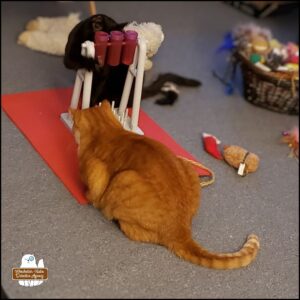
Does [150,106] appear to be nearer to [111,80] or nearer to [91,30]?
[111,80]

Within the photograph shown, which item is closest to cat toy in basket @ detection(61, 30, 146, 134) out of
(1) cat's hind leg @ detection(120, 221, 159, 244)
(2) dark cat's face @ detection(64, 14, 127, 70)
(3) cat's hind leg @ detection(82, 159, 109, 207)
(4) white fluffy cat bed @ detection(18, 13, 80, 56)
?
(2) dark cat's face @ detection(64, 14, 127, 70)

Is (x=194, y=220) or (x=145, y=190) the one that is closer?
(x=145, y=190)

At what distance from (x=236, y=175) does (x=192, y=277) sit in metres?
0.48

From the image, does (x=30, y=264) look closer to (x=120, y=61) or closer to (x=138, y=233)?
(x=138, y=233)

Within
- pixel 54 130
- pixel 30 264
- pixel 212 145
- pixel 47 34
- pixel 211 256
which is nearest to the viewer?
pixel 30 264

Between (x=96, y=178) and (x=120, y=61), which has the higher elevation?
(x=120, y=61)

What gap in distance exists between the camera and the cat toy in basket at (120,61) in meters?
1.14

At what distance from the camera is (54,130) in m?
1.39

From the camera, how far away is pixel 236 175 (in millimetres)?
1405

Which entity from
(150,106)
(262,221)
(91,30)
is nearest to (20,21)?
(150,106)

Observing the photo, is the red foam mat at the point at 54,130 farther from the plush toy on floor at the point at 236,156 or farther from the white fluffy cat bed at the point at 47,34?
the white fluffy cat bed at the point at 47,34

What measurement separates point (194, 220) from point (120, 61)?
454 mm

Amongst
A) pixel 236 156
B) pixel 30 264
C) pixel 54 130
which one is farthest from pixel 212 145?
pixel 30 264

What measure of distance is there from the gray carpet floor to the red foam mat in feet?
0.09
